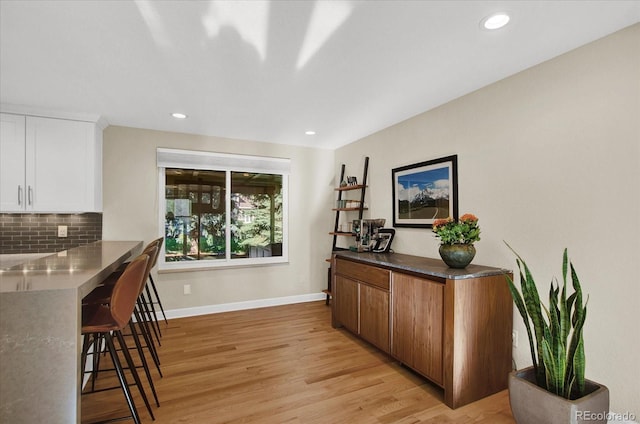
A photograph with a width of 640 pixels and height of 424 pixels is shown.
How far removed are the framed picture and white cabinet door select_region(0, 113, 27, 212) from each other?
3864 mm

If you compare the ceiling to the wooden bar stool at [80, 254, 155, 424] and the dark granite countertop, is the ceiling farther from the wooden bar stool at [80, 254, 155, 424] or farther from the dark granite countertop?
the dark granite countertop

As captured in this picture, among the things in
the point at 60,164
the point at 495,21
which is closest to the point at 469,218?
the point at 495,21

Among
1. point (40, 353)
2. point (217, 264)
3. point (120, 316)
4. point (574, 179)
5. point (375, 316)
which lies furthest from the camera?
point (217, 264)

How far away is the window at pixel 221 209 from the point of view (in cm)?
405

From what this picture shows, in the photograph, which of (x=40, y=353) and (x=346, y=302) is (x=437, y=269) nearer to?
(x=346, y=302)

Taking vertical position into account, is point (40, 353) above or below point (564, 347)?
above

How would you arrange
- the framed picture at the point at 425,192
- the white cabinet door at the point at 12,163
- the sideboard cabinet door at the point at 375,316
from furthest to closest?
the white cabinet door at the point at 12,163, the framed picture at the point at 425,192, the sideboard cabinet door at the point at 375,316

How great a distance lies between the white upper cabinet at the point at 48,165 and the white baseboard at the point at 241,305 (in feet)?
5.12

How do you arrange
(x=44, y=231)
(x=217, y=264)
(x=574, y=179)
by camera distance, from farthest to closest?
(x=217, y=264), (x=44, y=231), (x=574, y=179)

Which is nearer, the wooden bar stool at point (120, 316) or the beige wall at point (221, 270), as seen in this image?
the wooden bar stool at point (120, 316)

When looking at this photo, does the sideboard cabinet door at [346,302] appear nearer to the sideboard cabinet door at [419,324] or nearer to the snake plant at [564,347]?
the sideboard cabinet door at [419,324]

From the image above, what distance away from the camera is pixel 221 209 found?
14.2ft

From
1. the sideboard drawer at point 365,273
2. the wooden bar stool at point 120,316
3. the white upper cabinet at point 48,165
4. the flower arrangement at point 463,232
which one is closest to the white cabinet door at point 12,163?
the white upper cabinet at point 48,165

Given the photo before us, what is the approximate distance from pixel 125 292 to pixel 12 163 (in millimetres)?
2721
